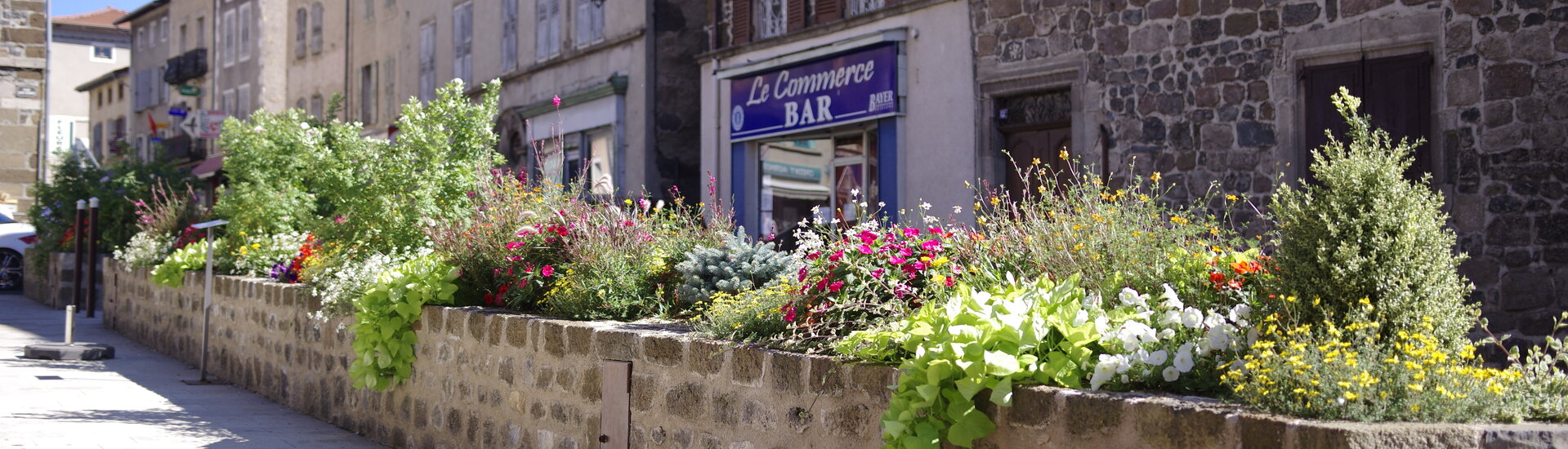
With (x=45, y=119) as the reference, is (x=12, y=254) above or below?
below

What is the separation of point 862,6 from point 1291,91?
5655 mm

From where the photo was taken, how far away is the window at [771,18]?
1727 cm

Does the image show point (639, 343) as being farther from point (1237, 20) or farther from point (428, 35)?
point (428, 35)

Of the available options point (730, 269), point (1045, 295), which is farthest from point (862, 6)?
point (1045, 295)

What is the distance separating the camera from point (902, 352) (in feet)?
14.9

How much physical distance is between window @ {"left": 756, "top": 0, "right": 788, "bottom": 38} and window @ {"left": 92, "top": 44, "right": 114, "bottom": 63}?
55.1 meters

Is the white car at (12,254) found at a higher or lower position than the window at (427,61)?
lower

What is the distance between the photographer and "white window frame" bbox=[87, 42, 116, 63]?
64312 millimetres

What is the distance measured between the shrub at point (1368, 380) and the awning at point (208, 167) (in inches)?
1470

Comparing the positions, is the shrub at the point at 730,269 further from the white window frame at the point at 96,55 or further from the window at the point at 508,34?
the white window frame at the point at 96,55

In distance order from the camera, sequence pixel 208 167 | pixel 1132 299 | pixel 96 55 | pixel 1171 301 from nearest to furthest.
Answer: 1. pixel 1171 301
2. pixel 1132 299
3. pixel 208 167
4. pixel 96 55

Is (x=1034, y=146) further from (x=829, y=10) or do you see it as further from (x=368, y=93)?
(x=368, y=93)

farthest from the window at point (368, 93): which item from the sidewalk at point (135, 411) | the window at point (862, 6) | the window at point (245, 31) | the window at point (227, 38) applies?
the sidewalk at point (135, 411)

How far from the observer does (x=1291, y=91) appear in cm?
1141
